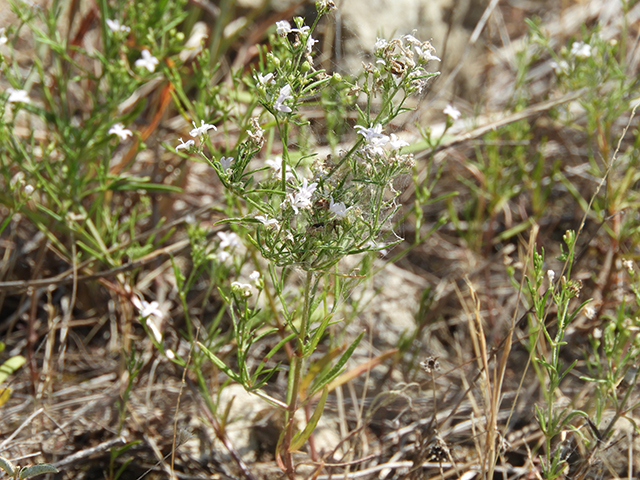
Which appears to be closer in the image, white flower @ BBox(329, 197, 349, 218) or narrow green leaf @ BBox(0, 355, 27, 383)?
white flower @ BBox(329, 197, 349, 218)

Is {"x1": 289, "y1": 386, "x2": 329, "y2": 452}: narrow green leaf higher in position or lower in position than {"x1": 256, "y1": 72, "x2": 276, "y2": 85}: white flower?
lower

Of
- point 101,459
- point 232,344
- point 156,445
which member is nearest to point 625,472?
point 232,344

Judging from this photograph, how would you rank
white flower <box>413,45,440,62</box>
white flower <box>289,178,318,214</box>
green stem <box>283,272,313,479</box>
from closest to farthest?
white flower <box>289,178,318,214</box> < white flower <box>413,45,440,62</box> < green stem <box>283,272,313,479</box>

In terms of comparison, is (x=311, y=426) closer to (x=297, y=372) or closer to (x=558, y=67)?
(x=297, y=372)

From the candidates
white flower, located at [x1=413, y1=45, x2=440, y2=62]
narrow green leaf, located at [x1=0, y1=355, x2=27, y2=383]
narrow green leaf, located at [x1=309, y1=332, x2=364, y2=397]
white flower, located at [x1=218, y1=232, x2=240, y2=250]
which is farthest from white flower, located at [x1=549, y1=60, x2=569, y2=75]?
narrow green leaf, located at [x1=0, y1=355, x2=27, y2=383]

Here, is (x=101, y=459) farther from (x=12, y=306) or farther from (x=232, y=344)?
(x=12, y=306)

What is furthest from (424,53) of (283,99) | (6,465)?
(6,465)

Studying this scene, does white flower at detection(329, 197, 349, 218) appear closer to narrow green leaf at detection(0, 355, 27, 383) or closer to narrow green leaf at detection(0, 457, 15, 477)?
narrow green leaf at detection(0, 457, 15, 477)

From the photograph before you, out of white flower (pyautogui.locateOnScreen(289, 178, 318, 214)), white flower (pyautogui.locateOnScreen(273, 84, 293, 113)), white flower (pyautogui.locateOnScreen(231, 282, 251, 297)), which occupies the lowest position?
white flower (pyautogui.locateOnScreen(231, 282, 251, 297))
